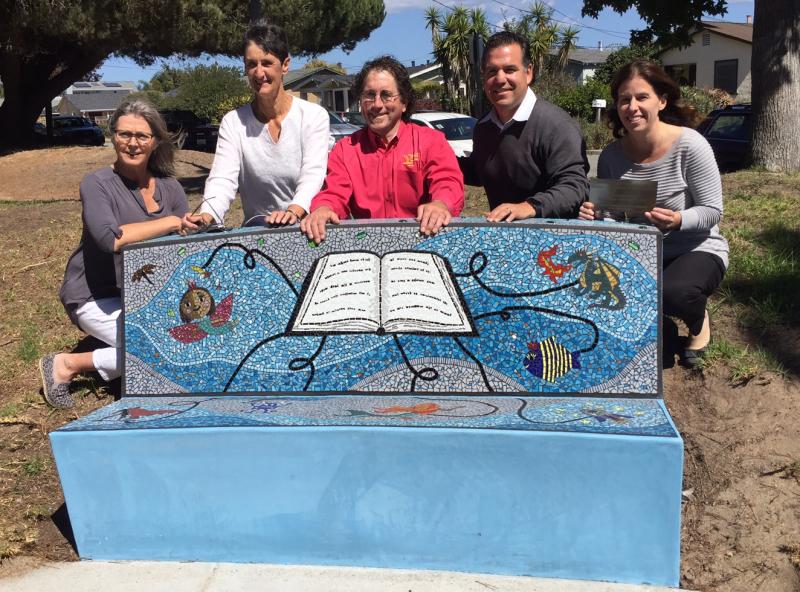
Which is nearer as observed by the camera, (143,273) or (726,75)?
(143,273)

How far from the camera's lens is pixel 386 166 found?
359 cm

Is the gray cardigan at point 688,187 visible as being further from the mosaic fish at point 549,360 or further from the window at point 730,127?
the window at point 730,127

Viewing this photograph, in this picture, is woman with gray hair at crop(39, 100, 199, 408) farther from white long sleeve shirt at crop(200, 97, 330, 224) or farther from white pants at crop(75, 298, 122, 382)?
white long sleeve shirt at crop(200, 97, 330, 224)

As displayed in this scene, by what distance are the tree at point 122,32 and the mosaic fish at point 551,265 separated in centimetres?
1324

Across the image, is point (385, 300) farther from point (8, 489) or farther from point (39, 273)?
point (39, 273)

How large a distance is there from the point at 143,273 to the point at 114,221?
396mm

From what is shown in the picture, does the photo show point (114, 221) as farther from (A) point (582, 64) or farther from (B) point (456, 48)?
(A) point (582, 64)

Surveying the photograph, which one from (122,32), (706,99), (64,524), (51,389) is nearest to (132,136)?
(51,389)

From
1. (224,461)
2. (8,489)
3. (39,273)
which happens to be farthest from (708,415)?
(39,273)

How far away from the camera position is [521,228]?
130 inches

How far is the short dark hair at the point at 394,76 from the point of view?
11.6ft

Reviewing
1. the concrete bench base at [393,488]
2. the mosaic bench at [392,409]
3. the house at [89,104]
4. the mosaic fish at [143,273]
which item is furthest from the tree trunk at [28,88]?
the house at [89,104]

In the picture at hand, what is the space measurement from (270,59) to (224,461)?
1.88 m

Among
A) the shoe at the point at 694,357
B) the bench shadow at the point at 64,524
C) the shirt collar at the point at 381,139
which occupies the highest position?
the shirt collar at the point at 381,139
